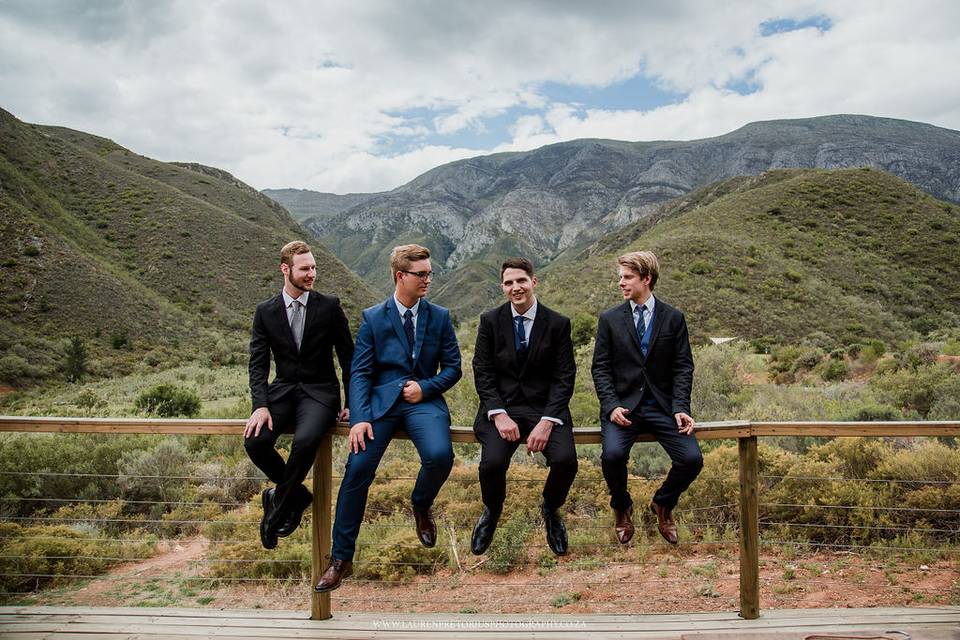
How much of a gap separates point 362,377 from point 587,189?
6664 inches

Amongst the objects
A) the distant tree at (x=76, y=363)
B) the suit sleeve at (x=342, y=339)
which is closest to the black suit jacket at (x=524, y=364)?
the suit sleeve at (x=342, y=339)

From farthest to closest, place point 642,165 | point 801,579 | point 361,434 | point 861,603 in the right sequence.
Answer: point 642,165 < point 801,579 < point 861,603 < point 361,434

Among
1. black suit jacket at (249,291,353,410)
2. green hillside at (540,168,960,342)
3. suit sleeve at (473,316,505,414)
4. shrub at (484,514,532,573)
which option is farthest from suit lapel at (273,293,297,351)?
green hillside at (540,168,960,342)

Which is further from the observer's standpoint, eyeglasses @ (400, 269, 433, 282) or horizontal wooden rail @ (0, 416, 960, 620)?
eyeglasses @ (400, 269, 433, 282)

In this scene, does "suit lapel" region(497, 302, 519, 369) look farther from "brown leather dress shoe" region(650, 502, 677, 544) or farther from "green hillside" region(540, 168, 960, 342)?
"green hillside" region(540, 168, 960, 342)

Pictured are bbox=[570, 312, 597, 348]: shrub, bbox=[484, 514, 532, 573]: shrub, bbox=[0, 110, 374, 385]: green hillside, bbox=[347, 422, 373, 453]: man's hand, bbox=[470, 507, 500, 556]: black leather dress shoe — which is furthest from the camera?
bbox=[0, 110, 374, 385]: green hillside

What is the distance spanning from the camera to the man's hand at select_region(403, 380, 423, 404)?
3.43 metres

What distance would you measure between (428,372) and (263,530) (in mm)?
1317

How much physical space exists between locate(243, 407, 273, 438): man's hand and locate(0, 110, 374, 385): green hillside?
24.0m

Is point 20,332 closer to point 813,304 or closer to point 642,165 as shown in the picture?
point 813,304

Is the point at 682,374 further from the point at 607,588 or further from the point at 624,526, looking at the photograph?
the point at 607,588

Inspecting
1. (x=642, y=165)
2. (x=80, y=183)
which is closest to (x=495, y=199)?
(x=642, y=165)

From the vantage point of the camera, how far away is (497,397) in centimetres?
357

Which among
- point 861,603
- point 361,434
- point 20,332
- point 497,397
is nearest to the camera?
point 361,434
